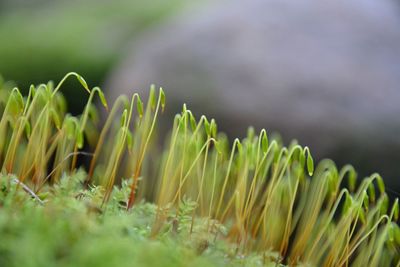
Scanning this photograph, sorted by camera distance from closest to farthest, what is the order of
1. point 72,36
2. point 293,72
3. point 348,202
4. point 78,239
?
1. point 78,239
2. point 348,202
3. point 293,72
4. point 72,36

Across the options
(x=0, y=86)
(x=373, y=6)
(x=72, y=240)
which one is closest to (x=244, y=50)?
(x=373, y=6)

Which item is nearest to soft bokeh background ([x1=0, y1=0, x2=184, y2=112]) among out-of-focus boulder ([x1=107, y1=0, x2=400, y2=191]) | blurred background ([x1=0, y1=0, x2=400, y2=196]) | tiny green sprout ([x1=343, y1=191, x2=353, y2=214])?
blurred background ([x1=0, y1=0, x2=400, y2=196])

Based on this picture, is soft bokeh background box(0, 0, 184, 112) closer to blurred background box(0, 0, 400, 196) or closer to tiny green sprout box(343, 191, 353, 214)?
blurred background box(0, 0, 400, 196)

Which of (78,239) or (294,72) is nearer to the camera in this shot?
(78,239)

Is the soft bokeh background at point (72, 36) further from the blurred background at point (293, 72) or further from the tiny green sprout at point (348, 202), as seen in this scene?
the tiny green sprout at point (348, 202)

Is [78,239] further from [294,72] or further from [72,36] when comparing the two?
[72,36]

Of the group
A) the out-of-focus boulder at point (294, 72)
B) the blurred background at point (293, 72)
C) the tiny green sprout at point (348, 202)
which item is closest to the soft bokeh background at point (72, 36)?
the blurred background at point (293, 72)

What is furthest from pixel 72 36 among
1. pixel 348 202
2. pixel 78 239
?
pixel 78 239

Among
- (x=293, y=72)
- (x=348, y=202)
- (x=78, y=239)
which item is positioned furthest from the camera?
(x=293, y=72)

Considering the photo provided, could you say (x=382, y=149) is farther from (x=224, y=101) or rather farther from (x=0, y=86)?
(x=0, y=86)

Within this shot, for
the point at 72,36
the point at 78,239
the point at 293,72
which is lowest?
the point at 78,239
